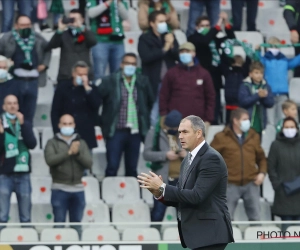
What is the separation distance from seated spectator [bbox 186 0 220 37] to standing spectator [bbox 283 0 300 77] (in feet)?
3.21

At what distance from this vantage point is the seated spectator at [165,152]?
12.2m

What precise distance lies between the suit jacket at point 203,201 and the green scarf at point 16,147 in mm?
4100

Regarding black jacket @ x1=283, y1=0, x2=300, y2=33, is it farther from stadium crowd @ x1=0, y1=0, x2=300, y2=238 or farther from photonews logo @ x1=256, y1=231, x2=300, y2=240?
photonews logo @ x1=256, y1=231, x2=300, y2=240

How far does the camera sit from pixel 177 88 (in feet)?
A: 43.5

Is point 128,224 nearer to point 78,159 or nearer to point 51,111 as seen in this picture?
point 78,159

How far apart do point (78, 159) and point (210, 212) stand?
4155 millimetres

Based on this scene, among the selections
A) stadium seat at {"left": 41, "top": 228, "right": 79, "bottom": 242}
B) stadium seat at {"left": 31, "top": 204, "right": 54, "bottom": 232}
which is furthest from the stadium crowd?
stadium seat at {"left": 41, "top": 228, "right": 79, "bottom": 242}

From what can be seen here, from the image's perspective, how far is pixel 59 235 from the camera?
35.3 feet

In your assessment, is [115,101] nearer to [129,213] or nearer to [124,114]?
[124,114]

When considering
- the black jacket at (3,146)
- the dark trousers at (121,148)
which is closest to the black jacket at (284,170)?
the dark trousers at (121,148)

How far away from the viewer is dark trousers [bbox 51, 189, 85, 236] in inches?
478

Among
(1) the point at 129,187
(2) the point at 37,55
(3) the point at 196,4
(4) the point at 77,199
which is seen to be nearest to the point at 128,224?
(4) the point at 77,199

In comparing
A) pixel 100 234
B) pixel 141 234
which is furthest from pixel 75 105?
pixel 141 234

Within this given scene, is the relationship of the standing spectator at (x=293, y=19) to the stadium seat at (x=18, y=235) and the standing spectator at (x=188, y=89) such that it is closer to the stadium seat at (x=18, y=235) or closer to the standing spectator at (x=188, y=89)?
the standing spectator at (x=188, y=89)
